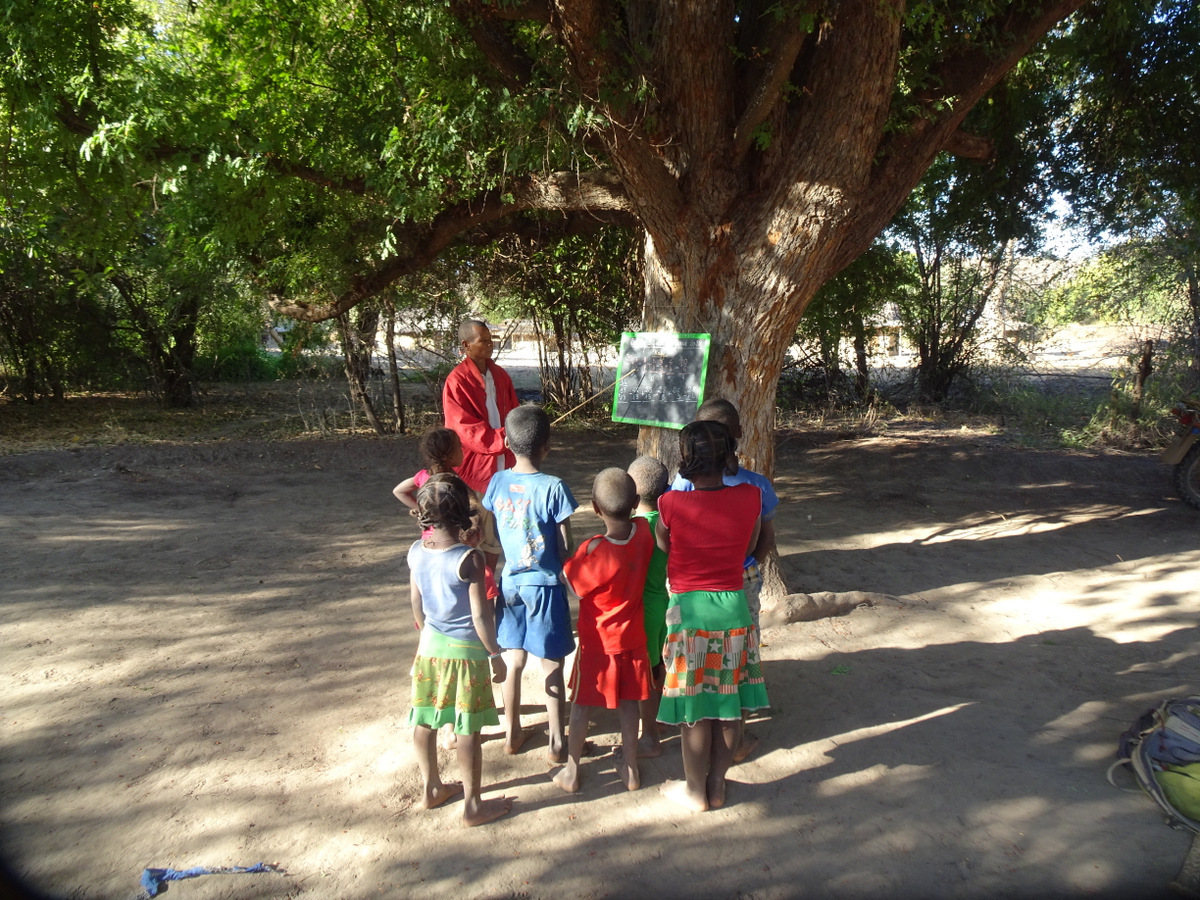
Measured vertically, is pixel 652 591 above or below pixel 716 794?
above

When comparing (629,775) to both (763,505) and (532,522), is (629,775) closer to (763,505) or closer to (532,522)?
(532,522)

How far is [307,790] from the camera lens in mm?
3078

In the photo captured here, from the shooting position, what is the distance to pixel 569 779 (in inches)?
122

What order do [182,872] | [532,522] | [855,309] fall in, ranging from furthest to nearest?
[855,309]
[532,522]
[182,872]

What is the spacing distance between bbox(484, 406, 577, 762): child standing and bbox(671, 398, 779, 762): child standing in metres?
0.55

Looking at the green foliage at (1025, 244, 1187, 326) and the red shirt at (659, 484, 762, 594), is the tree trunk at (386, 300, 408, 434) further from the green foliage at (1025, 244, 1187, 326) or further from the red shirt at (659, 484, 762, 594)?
the green foliage at (1025, 244, 1187, 326)

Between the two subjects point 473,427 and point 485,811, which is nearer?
point 485,811

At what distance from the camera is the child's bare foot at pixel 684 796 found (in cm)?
298

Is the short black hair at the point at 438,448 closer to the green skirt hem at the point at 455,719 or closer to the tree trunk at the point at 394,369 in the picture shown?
the green skirt hem at the point at 455,719

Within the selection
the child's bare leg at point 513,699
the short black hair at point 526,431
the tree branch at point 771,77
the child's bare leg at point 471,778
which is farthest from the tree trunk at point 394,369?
the child's bare leg at point 471,778

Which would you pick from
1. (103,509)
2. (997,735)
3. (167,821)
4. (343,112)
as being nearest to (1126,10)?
(997,735)

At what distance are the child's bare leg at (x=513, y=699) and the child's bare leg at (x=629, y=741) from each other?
0.32 m

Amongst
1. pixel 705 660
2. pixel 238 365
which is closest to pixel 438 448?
pixel 705 660

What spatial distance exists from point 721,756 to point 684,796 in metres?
0.21
